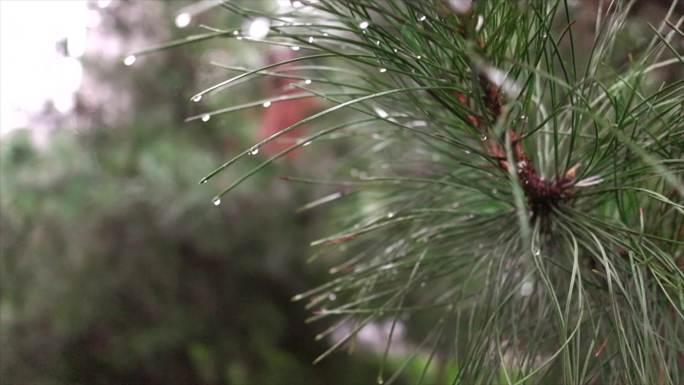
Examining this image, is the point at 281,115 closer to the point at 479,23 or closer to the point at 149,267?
the point at 149,267

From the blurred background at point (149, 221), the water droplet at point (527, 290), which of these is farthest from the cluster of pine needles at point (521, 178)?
the blurred background at point (149, 221)

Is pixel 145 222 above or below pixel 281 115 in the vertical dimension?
below

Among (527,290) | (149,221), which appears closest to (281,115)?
(149,221)

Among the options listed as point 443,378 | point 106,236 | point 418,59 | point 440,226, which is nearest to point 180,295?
point 106,236

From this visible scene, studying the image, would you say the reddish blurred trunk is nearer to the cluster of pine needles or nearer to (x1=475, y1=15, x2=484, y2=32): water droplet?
the cluster of pine needles

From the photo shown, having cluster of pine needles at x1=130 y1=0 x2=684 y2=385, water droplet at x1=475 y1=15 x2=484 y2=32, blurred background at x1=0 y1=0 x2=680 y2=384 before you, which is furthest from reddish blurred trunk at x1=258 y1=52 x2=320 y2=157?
water droplet at x1=475 y1=15 x2=484 y2=32

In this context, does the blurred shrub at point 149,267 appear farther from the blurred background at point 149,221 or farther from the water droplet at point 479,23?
the water droplet at point 479,23

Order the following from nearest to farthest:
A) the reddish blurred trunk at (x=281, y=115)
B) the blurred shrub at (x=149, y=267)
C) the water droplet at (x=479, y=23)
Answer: the water droplet at (x=479, y=23), the blurred shrub at (x=149, y=267), the reddish blurred trunk at (x=281, y=115)

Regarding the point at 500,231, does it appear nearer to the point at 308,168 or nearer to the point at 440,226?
the point at 440,226
